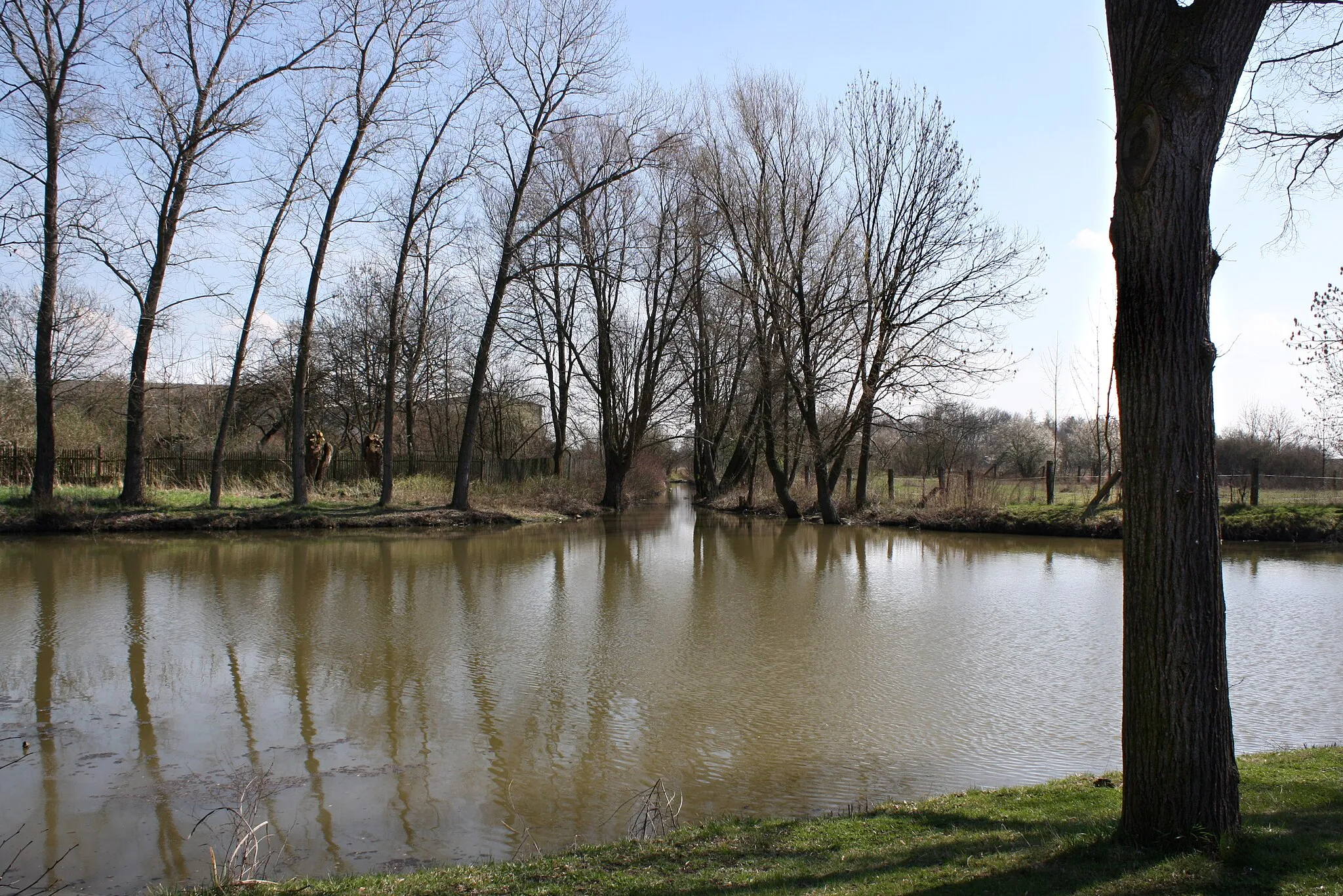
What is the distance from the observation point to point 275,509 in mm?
22734

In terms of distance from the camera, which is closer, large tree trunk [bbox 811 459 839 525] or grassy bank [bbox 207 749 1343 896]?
grassy bank [bbox 207 749 1343 896]

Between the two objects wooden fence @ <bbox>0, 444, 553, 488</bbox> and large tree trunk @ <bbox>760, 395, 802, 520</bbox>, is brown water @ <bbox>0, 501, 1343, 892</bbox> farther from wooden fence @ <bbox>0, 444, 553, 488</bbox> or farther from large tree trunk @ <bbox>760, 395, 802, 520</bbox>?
large tree trunk @ <bbox>760, 395, 802, 520</bbox>

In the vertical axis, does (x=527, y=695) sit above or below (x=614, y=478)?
below

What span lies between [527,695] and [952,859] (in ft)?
15.3

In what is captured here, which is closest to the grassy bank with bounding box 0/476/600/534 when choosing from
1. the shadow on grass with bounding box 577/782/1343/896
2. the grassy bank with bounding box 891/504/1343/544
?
the grassy bank with bounding box 891/504/1343/544

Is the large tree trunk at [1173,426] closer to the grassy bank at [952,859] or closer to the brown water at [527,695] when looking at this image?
the grassy bank at [952,859]

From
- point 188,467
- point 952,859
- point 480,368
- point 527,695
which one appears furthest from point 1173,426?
point 188,467

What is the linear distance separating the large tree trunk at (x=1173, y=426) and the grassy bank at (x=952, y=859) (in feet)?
1.03

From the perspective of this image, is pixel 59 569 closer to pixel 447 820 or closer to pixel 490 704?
pixel 490 704

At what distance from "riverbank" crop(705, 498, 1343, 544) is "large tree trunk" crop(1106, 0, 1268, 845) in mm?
15810

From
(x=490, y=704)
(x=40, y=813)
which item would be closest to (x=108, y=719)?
(x=40, y=813)

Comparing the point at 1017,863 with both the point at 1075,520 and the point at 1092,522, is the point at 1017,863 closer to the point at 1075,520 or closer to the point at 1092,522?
the point at 1092,522

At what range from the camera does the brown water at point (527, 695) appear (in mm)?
5293

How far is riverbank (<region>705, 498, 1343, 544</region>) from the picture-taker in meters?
20.9
